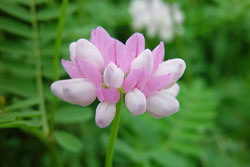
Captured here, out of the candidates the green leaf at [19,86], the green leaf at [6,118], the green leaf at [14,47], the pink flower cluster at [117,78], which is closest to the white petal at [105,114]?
the pink flower cluster at [117,78]

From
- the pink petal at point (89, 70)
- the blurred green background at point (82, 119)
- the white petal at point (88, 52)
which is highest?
the white petal at point (88, 52)

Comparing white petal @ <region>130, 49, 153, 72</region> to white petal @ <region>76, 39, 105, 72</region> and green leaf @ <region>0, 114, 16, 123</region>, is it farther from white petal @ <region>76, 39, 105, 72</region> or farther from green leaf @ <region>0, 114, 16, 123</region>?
green leaf @ <region>0, 114, 16, 123</region>

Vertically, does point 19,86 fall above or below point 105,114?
below

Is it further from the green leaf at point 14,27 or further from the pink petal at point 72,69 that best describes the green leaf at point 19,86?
the pink petal at point 72,69

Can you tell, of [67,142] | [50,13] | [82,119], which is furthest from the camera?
[50,13]

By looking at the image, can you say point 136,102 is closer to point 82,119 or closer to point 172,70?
point 172,70

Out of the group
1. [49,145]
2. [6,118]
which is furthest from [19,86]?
[6,118]
